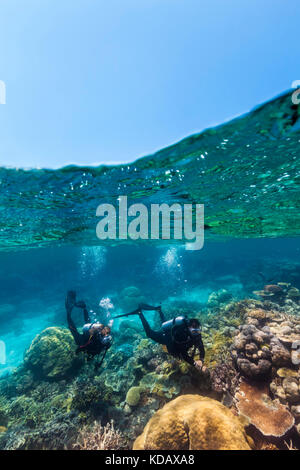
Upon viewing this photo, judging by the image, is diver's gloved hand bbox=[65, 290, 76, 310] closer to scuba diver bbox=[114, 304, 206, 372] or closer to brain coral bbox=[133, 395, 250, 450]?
scuba diver bbox=[114, 304, 206, 372]

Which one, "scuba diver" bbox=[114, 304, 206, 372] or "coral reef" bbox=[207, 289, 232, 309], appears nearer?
"scuba diver" bbox=[114, 304, 206, 372]

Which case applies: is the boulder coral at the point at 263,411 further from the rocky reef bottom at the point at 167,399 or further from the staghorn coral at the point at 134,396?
the staghorn coral at the point at 134,396

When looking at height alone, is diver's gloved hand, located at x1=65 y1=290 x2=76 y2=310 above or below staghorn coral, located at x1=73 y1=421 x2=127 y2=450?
above

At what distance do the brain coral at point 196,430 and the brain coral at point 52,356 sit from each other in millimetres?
6920

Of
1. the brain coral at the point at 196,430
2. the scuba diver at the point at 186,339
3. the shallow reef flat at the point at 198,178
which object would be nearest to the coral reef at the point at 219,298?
the shallow reef flat at the point at 198,178

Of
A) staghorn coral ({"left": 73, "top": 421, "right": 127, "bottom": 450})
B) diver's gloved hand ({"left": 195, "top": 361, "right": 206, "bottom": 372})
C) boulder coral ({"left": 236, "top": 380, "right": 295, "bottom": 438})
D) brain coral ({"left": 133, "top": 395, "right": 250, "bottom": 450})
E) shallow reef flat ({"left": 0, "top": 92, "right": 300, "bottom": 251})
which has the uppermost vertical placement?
shallow reef flat ({"left": 0, "top": 92, "right": 300, "bottom": 251})

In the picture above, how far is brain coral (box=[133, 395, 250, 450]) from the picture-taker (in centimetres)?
349

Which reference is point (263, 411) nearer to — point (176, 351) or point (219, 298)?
point (176, 351)

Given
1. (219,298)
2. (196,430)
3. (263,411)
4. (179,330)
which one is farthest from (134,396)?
(219,298)

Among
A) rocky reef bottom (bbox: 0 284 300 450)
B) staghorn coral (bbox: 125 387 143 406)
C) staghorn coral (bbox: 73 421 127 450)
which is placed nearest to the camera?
rocky reef bottom (bbox: 0 284 300 450)

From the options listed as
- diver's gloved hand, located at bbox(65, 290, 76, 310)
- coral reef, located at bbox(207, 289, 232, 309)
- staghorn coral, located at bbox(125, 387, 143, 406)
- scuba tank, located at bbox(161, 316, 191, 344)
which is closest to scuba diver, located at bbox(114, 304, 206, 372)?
scuba tank, located at bbox(161, 316, 191, 344)

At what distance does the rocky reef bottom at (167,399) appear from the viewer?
408 cm

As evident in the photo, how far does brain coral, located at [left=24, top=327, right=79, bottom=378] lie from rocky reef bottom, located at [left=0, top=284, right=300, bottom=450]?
0.05 m
